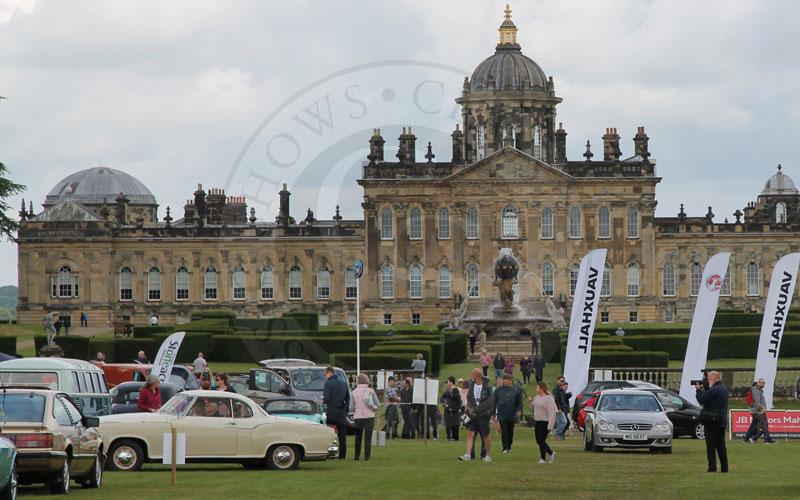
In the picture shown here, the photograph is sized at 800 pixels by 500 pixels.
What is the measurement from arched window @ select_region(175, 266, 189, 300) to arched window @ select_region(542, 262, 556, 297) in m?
20.2

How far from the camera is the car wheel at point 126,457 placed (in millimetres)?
28078

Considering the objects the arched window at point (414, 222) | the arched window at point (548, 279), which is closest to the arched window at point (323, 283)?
the arched window at point (414, 222)

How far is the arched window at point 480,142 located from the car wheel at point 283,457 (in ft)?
242

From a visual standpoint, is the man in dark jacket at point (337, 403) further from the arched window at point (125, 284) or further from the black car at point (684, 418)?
the arched window at point (125, 284)

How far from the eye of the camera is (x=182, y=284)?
102 metres

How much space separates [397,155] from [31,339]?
1130 inches

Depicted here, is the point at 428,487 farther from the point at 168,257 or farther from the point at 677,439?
the point at 168,257

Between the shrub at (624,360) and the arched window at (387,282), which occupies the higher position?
the arched window at (387,282)

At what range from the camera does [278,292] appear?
101 meters

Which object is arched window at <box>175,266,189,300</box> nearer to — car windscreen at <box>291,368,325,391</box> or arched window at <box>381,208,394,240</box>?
arched window at <box>381,208,394,240</box>

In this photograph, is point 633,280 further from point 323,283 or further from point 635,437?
point 635,437

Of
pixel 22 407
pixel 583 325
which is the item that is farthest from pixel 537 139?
pixel 22 407

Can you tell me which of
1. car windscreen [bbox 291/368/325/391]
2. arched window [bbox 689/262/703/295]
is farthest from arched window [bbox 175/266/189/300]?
car windscreen [bbox 291/368/325/391]

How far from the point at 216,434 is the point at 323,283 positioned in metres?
73.2
